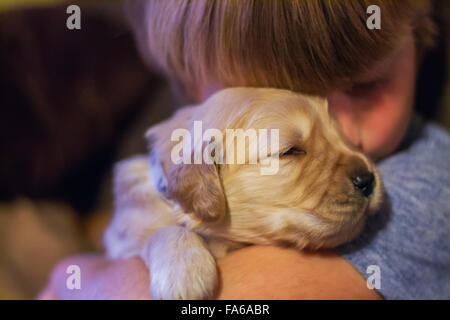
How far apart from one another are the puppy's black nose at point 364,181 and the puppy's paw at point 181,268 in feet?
1.38

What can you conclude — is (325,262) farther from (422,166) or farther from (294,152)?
(422,166)

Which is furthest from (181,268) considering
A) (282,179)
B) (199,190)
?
(282,179)

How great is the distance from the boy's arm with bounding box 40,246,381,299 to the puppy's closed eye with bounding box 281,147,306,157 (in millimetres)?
264

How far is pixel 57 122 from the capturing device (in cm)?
220

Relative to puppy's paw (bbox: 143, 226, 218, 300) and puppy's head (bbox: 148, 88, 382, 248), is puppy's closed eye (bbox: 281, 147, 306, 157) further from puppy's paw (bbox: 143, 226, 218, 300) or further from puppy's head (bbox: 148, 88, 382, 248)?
puppy's paw (bbox: 143, 226, 218, 300)

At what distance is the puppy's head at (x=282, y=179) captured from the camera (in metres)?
1.09

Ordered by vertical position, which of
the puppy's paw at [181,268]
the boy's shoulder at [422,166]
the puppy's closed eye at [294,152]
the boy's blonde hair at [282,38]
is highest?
the boy's blonde hair at [282,38]

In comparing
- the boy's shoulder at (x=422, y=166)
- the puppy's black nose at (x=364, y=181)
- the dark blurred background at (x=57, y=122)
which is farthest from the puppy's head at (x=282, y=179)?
the dark blurred background at (x=57, y=122)

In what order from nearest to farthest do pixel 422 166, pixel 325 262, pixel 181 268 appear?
pixel 181 268 < pixel 325 262 < pixel 422 166

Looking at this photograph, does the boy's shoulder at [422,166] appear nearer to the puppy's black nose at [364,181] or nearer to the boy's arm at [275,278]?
the puppy's black nose at [364,181]

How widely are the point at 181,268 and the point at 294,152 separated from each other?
15.9 inches

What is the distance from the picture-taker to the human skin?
43.5 inches
